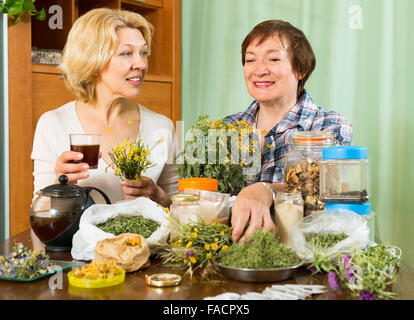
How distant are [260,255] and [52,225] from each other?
557 millimetres

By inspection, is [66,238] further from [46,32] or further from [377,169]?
[46,32]

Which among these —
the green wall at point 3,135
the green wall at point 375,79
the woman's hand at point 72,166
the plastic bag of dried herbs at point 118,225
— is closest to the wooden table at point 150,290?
the plastic bag of dried herbs at point 118,225

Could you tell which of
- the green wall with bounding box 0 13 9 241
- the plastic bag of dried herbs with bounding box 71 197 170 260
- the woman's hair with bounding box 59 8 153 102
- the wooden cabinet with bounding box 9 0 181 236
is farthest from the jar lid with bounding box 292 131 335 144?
the green wall with bounding box 0 13 9 241

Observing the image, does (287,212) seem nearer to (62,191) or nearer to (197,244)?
(197,244)

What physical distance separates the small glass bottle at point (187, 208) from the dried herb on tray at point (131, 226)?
103mm

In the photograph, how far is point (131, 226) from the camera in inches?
48.9

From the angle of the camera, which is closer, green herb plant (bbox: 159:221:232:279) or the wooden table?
the wooden table

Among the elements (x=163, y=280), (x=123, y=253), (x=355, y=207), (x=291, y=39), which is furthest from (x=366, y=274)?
(x=291, y=39)

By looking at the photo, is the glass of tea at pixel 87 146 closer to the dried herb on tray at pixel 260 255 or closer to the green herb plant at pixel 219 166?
the green herb plant at pixel 219 166

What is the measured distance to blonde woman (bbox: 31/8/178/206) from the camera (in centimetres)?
217

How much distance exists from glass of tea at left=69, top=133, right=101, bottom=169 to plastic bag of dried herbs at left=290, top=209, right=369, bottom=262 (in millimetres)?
720

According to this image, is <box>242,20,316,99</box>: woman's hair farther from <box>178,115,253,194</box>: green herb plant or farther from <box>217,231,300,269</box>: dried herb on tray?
<box>217,231,300,269</box>: dried herb on tray

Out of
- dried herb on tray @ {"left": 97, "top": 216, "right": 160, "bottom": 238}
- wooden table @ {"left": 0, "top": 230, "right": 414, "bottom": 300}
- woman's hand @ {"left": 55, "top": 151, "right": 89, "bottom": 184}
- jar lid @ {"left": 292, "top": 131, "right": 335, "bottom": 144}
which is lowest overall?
wooden table @ {"left": 0, "top": 230, "right": 414, "bottom": 300}

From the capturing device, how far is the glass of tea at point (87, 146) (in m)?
1.55
